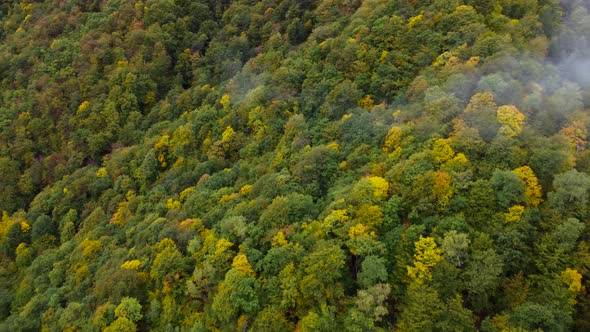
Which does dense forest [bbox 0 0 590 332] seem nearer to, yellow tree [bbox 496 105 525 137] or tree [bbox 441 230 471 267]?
tree [bbox 441 230 471 267]

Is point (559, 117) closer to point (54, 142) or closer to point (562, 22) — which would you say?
point (562, 22)

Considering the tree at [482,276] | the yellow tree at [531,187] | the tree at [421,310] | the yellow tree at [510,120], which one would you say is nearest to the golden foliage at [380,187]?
Answer: the tree at [421,310]

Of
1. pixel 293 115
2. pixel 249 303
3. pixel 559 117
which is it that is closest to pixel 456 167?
pixel 559 117

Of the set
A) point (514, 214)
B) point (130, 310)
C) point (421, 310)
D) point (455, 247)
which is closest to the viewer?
point (421, 310)

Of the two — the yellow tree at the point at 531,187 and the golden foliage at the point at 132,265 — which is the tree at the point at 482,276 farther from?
the golden foliage at the point at 132,265

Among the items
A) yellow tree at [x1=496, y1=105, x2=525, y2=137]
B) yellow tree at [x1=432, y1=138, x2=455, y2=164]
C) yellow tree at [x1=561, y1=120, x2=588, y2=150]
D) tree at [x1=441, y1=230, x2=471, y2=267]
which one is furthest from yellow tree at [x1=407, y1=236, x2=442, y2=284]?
yellow tree at [x1=561, y1=120, x2=588, y2=150]

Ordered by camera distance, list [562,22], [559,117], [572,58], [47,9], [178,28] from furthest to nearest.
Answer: [47,9] < [178,28] < [562,22] < [572,58] < [559,117]

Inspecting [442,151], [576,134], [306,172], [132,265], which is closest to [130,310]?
[132,265]

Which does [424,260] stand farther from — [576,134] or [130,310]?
[130,310]
